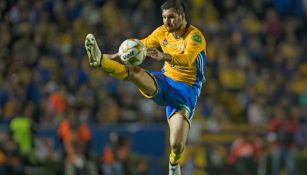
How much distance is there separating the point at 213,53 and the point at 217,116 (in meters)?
2.20

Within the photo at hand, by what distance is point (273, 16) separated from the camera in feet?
82.6

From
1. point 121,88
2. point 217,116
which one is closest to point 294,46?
point 217,116

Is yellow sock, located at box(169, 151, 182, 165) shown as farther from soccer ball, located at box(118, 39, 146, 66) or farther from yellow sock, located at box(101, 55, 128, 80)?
soccer ball, located at box(118, 39, 146, 66)

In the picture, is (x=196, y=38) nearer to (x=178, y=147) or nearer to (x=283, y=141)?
(x=178, y=147)

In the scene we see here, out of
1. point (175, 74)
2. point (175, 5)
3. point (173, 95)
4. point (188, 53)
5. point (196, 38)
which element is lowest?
point (173, 95)

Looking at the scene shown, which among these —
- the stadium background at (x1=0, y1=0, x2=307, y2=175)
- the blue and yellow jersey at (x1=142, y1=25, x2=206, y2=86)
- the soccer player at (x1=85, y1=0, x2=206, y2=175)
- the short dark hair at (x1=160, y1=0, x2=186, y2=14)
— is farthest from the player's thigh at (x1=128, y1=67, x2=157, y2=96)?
the stadium background at (x1=0, y1=0, x2=307, y2=175)

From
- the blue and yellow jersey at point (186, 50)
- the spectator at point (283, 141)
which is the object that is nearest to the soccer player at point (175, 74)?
the blue and yellow jersey at point (186, 50)

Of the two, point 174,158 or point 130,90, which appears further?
point 130,90

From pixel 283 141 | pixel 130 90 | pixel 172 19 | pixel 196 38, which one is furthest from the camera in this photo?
pixel 130 90

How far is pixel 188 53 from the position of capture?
1173 cm

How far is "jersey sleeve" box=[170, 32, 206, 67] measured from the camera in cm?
1152

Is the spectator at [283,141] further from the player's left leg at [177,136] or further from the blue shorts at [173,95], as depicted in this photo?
the player's left leg at [177,136]

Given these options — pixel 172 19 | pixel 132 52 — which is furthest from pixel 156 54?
pixel 172 19

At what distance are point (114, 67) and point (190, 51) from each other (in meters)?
1.06
